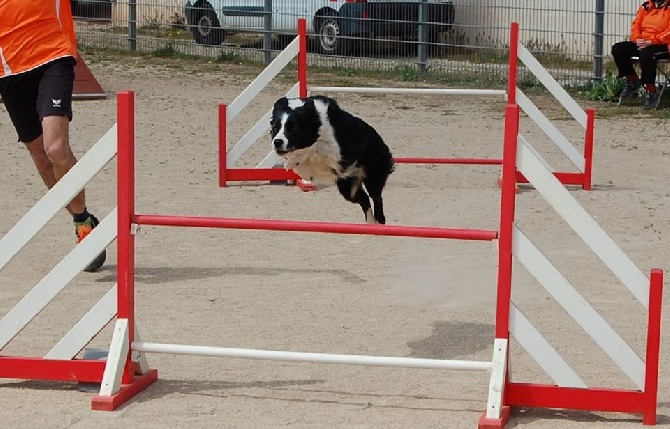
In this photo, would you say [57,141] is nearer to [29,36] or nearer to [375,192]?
[29,36]

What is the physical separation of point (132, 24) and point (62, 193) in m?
14.7

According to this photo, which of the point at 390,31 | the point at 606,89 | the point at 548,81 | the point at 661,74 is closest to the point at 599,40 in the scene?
the point at 606,89

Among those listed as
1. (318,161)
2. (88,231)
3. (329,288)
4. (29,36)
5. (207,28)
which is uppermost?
(29,36)

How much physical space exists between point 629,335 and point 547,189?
4.64 feet

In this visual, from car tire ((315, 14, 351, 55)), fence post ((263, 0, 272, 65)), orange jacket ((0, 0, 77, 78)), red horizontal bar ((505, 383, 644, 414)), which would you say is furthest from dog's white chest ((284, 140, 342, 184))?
fence post ((263, 0, 272, 65))

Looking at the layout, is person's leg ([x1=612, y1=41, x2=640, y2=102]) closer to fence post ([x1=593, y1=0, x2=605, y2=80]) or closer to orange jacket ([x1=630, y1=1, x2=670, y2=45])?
orange jacket ([x1=630, y1=1, x2=670, y2=45])

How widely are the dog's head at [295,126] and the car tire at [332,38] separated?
34.8 feet

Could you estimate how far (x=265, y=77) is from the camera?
32.5 ft

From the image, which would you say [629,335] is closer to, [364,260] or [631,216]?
[364,260]

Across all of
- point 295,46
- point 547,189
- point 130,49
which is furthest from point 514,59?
point 130,49

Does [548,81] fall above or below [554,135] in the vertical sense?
above

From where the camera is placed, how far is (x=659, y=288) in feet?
14.5

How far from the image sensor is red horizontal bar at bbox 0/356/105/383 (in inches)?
192

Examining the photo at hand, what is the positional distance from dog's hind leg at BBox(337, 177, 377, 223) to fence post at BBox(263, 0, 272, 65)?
35.1 feet
